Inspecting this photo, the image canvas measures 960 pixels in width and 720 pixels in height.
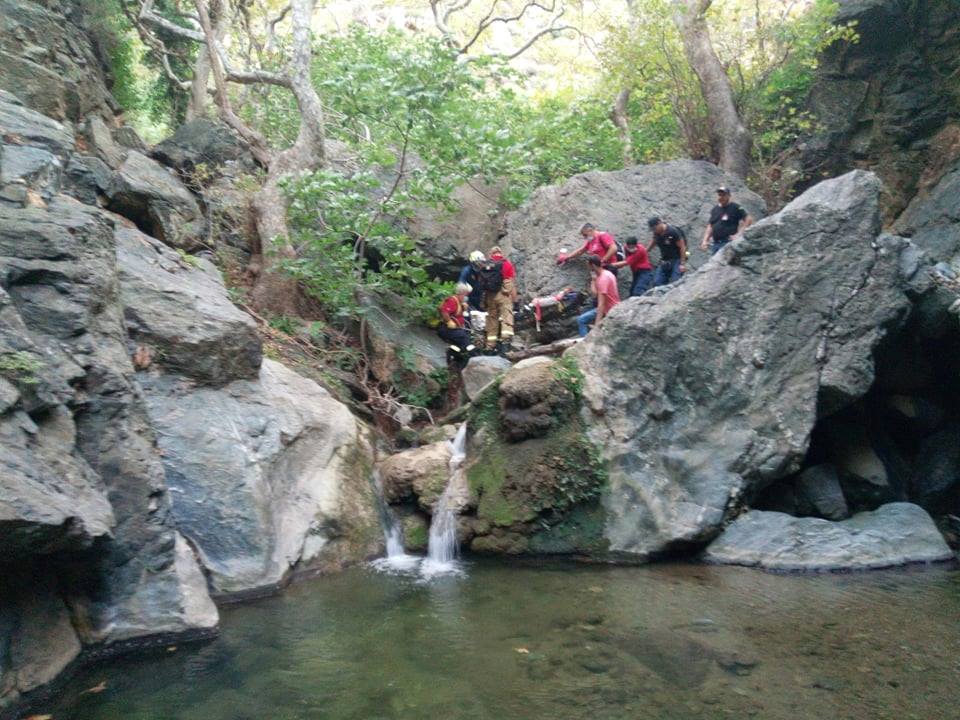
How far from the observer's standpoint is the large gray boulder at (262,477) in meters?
7.81

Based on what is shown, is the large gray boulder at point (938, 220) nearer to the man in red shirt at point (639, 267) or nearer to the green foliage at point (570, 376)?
the man in red shirt at point (639, 267)

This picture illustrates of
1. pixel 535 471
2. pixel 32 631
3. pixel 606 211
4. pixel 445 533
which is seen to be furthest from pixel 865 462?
pixel 32 631

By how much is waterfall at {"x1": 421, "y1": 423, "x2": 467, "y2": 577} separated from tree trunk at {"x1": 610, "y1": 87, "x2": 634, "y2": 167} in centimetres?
1158

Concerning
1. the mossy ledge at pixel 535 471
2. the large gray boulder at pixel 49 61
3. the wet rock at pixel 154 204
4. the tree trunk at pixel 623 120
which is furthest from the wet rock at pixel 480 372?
the tree trunk at pixel 623 120

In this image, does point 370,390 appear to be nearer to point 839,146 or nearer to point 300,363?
point 300,363

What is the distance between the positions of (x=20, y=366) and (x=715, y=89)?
15444 millimetres

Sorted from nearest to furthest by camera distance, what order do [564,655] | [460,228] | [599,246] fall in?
[564,655]
[599,246]
[460,228]

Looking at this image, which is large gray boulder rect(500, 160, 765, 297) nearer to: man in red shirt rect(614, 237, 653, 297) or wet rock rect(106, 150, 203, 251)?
man in red shirt rect(614, 237, 653, 297)

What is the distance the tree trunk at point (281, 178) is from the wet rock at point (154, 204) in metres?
1.15

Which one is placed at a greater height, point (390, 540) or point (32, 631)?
point (390, 540)

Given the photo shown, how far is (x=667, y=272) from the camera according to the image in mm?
13625

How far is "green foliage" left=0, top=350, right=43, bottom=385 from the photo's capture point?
5.41 m

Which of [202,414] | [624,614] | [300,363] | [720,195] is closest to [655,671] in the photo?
[624,614]

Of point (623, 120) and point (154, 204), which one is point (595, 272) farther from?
point (623, 120)
